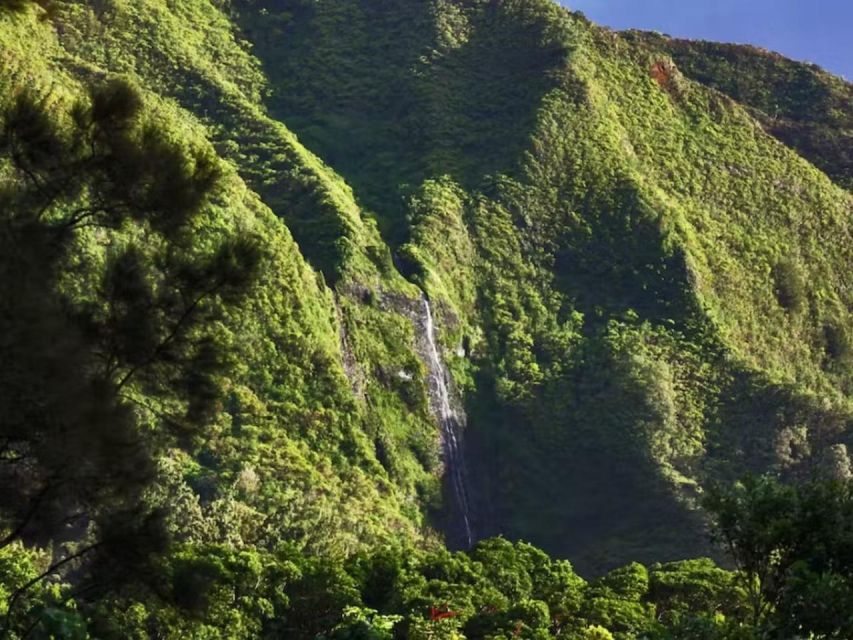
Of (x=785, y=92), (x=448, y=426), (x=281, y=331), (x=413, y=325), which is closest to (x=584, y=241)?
(x=413, y=325)

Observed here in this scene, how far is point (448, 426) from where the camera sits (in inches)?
2116

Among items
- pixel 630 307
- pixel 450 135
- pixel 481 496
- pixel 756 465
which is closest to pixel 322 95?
pixel 450 135

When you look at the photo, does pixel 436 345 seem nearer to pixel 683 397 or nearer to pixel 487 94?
pixel 683 397

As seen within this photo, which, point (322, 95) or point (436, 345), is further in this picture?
point (322, 95)

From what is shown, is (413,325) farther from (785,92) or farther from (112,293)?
(785,92)

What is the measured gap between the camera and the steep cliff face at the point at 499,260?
48594 mm

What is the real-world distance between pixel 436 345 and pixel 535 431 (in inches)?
253

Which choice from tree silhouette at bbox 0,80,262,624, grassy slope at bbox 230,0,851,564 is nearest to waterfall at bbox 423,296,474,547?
grassy slope at bbox 230,0,851,564

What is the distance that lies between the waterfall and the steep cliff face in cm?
33

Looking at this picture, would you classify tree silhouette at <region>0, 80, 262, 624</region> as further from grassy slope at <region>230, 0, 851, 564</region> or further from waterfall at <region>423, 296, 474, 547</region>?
waterfall at <region>423, 296, 474, 547</region>

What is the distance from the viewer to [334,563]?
28.9 metres

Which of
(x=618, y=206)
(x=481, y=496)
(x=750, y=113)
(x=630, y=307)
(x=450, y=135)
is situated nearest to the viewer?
(x=481, y=496)

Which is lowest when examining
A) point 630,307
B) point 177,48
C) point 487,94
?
point 630,307

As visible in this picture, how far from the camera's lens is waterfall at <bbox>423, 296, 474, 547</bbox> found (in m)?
52.1
